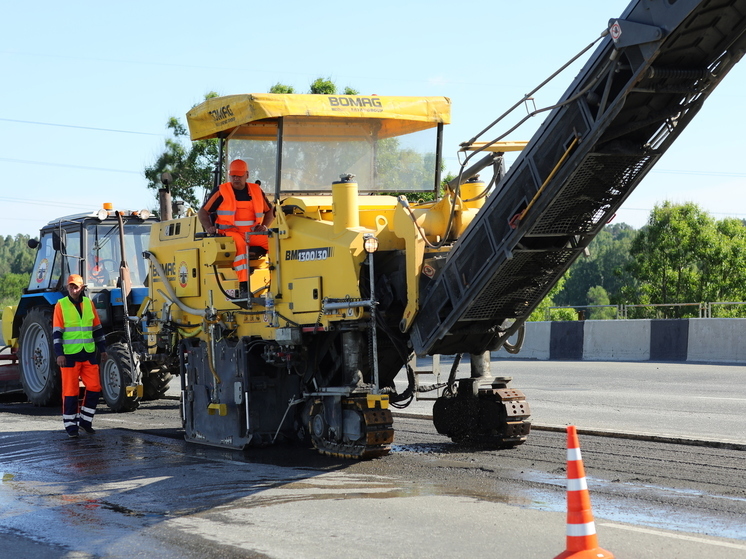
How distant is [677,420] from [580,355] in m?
10.8

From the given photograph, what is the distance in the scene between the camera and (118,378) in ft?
44.9

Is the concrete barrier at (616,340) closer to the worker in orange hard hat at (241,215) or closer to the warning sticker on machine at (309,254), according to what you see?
the worker in orange hard hat at (241,215)

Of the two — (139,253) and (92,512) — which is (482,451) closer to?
(92,512)

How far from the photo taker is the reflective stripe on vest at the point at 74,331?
1161 centimetres

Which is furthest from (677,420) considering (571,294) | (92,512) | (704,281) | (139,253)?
(571,294)

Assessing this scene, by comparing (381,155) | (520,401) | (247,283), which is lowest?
(520,401)

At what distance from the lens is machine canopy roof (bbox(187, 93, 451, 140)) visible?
948cm

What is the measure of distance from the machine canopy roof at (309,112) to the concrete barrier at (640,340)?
10.7 m

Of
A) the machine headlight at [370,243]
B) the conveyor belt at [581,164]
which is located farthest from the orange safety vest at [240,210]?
the conveyor belt at [581,164]

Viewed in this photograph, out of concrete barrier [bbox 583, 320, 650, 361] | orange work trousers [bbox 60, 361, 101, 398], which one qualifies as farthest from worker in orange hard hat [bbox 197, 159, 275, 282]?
concrete barrier [bbox 583, 320, 650, 361]

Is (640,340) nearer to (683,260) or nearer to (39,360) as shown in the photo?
(39,360)

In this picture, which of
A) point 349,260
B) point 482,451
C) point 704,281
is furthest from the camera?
point 704,281

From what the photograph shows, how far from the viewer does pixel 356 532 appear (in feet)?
20.0

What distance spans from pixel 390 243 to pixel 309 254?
2.46 ft
